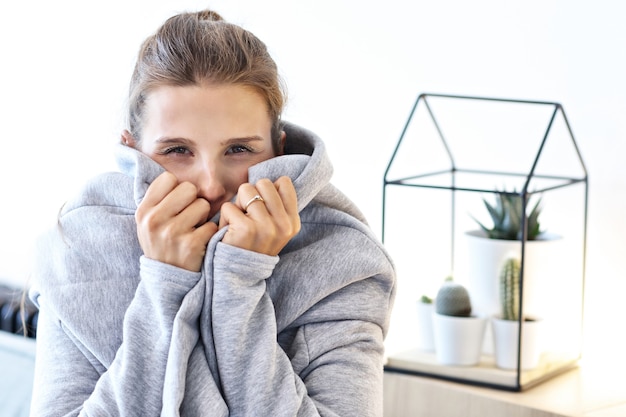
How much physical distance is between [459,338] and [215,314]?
768 millimetres

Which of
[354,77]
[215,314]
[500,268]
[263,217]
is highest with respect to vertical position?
[354,77]

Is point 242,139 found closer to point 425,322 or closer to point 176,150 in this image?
point 176,150

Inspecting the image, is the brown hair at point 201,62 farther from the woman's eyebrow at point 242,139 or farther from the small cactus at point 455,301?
the small cactus at point 455,301

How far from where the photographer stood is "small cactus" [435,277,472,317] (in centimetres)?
169

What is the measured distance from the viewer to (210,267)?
3.39 ft

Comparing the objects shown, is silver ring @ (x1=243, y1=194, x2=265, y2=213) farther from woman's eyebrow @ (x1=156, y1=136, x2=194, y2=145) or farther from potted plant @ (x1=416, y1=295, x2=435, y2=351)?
potted plant @ (x1=416, y1=295, x2=435, y2=351)

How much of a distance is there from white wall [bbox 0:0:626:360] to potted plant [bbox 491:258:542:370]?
18 cm

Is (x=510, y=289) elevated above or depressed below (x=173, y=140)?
below

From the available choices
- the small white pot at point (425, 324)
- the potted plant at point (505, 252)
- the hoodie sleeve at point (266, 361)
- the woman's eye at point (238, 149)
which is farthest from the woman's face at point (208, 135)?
the small white pot at point (425, 324)

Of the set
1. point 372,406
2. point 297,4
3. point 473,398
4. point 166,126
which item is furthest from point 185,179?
point 297,4

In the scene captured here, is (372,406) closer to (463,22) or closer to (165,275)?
(165,275)

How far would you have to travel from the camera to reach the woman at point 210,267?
1024mm

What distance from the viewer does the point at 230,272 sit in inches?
40.3

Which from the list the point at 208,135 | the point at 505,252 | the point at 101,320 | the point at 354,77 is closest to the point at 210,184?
the point at 208,135
